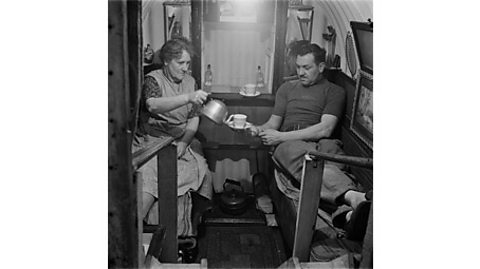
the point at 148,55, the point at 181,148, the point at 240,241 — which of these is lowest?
the point at 240,241

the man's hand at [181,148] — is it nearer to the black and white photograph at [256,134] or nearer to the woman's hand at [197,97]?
the black and white photograph at [256,134]

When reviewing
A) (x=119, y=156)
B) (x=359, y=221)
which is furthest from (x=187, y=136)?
(x=359, y=221)

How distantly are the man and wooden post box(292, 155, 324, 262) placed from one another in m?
0.02

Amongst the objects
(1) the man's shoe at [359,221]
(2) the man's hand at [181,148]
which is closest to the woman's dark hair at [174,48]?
(2) the man's hand at [181,148]

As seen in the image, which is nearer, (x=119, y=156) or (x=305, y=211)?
(x=119, y=156)

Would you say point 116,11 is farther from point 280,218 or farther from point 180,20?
point 280,218

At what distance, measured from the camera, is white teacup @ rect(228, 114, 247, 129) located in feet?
4.50

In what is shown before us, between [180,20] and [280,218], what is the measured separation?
1.84 feet

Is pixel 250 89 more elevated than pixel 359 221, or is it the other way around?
pixel 250 89

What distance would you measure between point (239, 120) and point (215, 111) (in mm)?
64

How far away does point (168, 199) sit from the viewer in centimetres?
139

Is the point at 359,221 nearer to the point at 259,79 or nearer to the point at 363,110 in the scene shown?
the point at 363,110

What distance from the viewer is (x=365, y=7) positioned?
4.41 ft

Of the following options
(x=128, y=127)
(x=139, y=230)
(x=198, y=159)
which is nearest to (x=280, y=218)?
(x=198, y=159)
